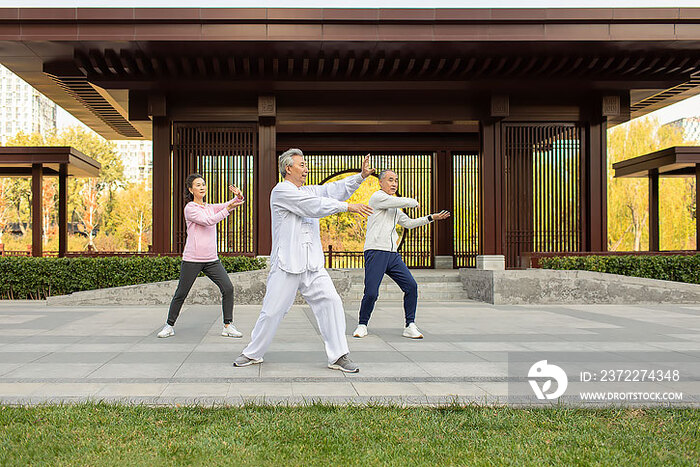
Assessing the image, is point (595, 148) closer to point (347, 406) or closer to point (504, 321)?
point (504, 321)

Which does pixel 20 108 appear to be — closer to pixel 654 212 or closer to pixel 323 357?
pixel 654 212

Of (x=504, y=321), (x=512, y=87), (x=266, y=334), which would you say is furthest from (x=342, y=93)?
(x=266, y=334)

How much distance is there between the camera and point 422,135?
17469mm

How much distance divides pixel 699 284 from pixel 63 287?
40.3 ft

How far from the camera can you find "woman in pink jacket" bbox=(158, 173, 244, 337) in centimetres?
686

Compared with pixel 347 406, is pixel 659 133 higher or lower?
higher

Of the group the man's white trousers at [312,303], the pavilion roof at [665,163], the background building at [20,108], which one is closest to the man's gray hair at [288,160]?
the man's white trousers at [312,303]

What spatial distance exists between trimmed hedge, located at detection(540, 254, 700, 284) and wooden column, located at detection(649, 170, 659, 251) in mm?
7088

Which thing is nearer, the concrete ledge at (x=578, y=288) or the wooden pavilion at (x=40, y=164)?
the concrete ledge at (x=578, y=288)

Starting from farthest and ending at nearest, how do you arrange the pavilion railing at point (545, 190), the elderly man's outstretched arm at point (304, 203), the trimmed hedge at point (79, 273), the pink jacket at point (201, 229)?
the pavilion railing at point (545, 190), the trimmed hedge at point (79, 273), the pink jacket at point (201, 229), the elderly man's outstretched arm at point (304, 203)

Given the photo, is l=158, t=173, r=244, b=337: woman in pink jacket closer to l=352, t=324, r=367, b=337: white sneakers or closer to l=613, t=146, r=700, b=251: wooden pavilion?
l=352, t=324, r=367, b=337: white sneakers

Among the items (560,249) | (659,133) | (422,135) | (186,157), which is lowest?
(560,249)

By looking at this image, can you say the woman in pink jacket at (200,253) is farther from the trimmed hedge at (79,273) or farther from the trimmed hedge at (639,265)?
the trimmed hedge at (639,265)

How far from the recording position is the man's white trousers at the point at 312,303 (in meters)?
4.96
